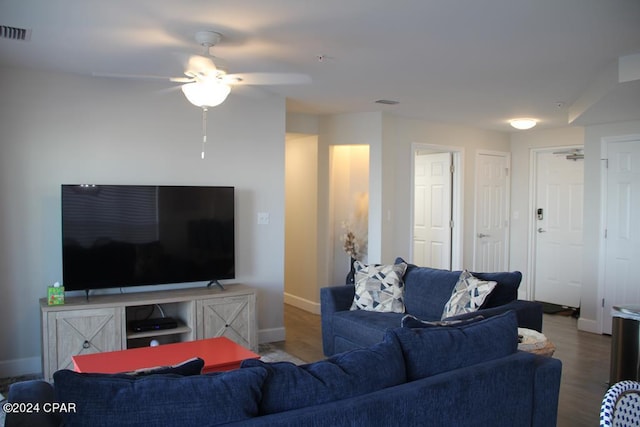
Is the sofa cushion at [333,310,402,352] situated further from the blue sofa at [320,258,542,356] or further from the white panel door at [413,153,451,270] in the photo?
the white panel door at [413,153,451,270]

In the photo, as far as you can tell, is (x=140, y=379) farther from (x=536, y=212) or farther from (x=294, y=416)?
(x=536, y=212)

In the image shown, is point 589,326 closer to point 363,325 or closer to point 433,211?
point 433,211

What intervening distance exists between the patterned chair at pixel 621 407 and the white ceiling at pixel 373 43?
6.33 feet

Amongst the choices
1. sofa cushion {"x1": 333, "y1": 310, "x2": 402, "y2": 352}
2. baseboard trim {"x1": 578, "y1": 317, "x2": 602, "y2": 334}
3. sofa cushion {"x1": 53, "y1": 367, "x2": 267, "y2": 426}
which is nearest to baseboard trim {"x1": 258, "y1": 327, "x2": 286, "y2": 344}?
sofa cushion {"x1": 333, "y1": 310, "x2": 402, "y2": 352}

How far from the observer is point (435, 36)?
121 inches

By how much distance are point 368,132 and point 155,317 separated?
3038 millimetres

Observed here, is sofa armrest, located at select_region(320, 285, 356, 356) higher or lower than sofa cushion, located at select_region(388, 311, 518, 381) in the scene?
lower

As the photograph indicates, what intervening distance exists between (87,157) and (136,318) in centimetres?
143

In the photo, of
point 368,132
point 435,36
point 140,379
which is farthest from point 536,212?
point 140,379

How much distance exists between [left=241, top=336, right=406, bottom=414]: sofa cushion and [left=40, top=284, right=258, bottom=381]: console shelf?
257 cm

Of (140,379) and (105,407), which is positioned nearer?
→ (105,407)

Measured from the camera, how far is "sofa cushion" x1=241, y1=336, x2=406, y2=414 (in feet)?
5.12

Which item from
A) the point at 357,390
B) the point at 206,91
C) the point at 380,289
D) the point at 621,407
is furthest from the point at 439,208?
the point at 621,407

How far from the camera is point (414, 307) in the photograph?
163 inches
